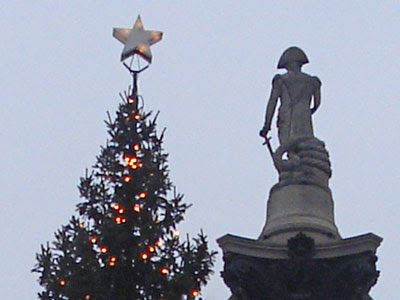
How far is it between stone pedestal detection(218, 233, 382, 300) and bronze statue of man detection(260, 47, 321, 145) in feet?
7.29

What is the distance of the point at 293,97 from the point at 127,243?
11.2 ft

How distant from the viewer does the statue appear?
52.7ft

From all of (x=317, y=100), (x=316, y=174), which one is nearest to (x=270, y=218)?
(x=316, y=174)

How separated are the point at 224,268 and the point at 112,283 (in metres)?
1.44

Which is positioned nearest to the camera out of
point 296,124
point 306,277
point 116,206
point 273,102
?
point 306,277

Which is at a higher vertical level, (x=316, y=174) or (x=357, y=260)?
(x=316, y=174)

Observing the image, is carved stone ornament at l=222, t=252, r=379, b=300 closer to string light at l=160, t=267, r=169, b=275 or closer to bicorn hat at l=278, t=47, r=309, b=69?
string light at l=160, t=267, r=169, b=275

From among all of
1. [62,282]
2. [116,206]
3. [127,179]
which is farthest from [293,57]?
[62,282]

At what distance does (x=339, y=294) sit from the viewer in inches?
580

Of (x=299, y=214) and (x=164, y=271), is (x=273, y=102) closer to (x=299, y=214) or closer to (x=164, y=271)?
(x=299, y=214)

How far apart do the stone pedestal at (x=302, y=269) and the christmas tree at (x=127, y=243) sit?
0.55 metres

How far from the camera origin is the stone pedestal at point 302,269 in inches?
578

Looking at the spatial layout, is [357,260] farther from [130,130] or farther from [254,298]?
[130,130]

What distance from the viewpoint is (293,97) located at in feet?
55.3
